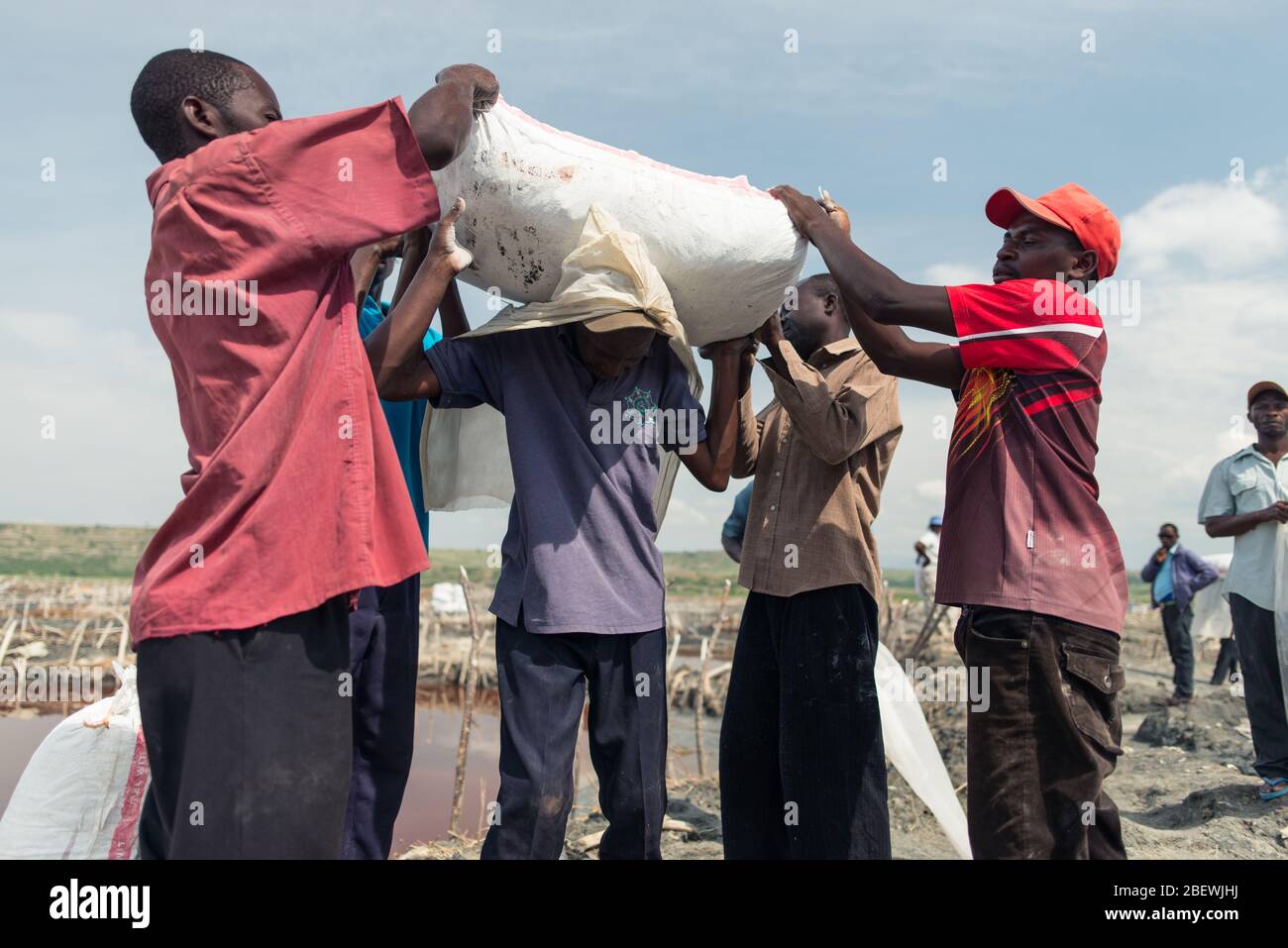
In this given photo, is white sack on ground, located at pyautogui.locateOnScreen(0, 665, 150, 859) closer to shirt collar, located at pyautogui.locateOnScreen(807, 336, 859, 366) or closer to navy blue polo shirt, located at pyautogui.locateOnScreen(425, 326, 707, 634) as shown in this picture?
navy blue polo shirt, located at pyautogui.locateOnScreen(425, 326, 707, 634)

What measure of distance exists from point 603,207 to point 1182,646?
10.7m

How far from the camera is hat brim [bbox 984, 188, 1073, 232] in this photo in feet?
8.42

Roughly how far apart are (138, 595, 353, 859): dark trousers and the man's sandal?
5.81 metres

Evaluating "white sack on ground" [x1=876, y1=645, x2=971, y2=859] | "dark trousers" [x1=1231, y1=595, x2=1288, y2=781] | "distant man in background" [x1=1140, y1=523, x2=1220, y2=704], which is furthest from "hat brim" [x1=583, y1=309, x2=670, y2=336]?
"distant man in background" [x1=1140, y1=523, x2=1220, y2=704]

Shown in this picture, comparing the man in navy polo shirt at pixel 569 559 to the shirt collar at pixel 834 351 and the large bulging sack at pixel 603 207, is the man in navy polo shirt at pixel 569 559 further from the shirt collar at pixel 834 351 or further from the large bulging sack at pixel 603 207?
the shirt collar at pixel 834 351

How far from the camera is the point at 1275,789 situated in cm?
574

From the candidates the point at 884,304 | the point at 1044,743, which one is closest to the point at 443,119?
the point at 884,304

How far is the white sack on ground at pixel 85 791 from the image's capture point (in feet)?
9.61

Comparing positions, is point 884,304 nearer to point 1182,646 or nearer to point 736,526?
point 736,526

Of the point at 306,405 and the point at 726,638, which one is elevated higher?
the point at 306,405
